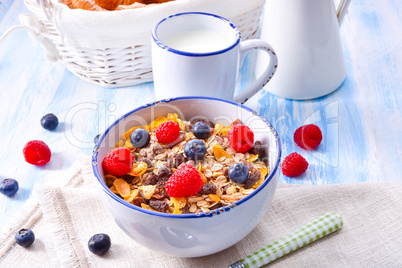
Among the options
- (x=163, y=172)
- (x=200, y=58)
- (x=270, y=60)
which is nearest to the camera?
(x=163, y=172)

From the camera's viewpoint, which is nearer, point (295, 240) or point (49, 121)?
point (295, 240)

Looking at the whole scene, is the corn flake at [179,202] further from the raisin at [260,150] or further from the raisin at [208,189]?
the raisin at [260,150]

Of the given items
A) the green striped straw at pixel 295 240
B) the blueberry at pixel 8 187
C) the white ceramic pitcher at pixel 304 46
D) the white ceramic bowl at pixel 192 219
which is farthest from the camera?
the white ceramic pitcher at pixel 304 46

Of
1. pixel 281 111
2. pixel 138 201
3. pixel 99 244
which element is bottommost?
pixel 281 111

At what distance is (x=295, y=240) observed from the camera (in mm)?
837

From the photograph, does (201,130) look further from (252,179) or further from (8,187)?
(8,187)

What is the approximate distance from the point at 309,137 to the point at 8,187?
0.65 m

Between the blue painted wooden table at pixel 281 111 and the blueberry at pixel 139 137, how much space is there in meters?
0.30

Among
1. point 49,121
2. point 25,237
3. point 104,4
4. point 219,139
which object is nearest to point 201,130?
point 219,139

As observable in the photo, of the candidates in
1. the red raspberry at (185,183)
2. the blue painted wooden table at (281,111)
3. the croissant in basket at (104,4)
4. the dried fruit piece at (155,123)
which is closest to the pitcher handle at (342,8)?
the blue painted wooden table at (281,111)

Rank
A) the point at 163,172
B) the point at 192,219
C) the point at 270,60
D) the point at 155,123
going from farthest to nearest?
1. the point at 270,60
2. the point at 155,123
3. the point at 163,172
4. the point at 192,219

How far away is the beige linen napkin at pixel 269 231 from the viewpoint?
2.71 ft

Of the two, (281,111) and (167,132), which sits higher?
(167,132)

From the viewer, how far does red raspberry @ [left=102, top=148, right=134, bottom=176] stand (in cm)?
78
